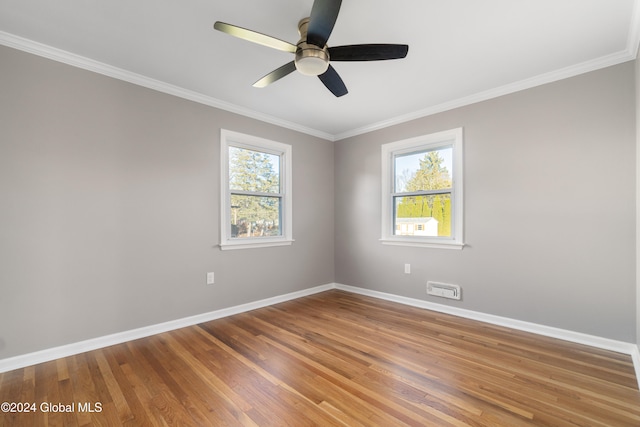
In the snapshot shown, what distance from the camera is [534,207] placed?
282 cm

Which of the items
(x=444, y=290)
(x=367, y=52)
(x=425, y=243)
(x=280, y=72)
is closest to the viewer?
(x=367, y=52)

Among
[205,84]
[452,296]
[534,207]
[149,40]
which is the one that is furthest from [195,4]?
[452,296]

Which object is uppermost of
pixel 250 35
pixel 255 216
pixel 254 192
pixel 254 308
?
pixel 250 35

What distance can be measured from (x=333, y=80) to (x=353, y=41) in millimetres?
345

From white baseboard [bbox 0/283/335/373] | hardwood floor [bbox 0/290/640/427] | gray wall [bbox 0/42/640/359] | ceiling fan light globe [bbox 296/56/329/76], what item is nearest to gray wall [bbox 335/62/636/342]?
gray wall [bbox 0/42/640/359]

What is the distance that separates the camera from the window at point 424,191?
3.39m

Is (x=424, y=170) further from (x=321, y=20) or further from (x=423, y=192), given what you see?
(x=321, y=20)

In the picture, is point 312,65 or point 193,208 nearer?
point 312,65

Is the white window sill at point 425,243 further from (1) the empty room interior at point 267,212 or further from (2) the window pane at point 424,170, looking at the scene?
(2) the window pane at point 424,170

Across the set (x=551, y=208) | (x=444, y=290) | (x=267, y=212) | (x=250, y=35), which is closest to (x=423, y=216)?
(x=444, y=290)

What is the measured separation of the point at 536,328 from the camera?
2.80 m

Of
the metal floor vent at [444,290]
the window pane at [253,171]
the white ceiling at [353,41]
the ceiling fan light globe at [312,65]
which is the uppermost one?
the white ceiling at [353,41]

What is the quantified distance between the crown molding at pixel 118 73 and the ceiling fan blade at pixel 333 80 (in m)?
1.59

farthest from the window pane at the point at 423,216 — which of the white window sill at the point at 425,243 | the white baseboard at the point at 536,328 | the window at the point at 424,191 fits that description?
the white baseboard at the point at 536,328
